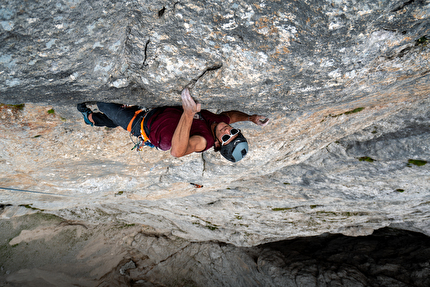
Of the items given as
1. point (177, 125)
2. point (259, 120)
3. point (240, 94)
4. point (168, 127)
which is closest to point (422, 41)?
point (240, 94)

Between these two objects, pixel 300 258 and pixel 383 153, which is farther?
pixel 300 258

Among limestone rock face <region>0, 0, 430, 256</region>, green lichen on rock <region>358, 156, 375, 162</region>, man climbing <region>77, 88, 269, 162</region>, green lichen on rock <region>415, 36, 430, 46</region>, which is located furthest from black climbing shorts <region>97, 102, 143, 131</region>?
green lichen on rock <region>358, 156, 375, 162</region>

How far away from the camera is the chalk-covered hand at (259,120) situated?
3930 millimetres

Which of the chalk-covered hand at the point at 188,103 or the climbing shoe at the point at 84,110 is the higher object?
the chalk-covered hand at the point at 188,103

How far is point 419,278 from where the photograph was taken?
7.06 m

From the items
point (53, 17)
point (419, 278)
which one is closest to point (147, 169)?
point (53, 17)

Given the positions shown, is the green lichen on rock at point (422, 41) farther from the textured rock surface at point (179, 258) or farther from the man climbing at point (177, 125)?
the textured rock surface at point (179, 258)

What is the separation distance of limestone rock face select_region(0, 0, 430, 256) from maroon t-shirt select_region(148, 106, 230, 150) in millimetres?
268

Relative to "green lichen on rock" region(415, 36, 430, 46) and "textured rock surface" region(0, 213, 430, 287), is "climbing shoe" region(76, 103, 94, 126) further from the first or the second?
"textured rock surface" region(0, 213, 430, 287)

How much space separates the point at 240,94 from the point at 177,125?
1.01 metres

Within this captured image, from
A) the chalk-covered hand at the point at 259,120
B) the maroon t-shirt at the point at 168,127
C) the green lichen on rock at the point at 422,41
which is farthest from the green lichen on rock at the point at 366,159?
the maroon t-shirt at the point at 168,127

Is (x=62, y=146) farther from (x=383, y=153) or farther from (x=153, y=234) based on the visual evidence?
(x=153, y=234)

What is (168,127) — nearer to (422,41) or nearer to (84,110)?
(84,110)

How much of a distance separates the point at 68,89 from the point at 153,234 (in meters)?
10.3
